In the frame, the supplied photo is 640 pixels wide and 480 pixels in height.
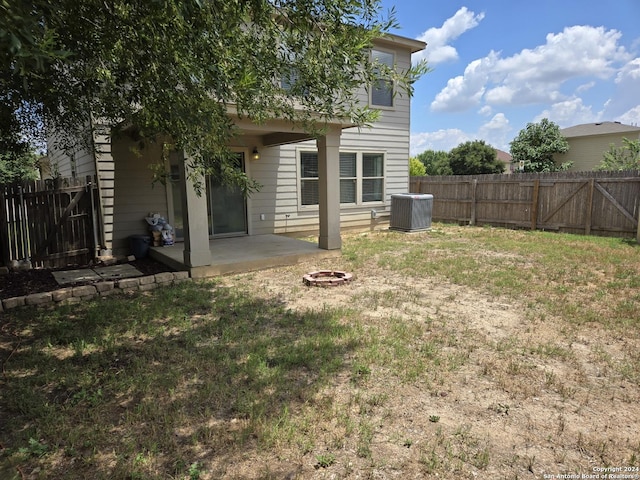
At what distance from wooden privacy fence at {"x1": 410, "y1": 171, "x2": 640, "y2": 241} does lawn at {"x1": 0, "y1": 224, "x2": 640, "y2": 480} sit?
17.7 ft

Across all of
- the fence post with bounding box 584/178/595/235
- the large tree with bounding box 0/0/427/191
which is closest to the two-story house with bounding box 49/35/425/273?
the large tree with bounding box 0/0/427/191

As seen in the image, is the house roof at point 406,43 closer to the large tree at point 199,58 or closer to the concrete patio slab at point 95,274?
the large tree at point 199,58

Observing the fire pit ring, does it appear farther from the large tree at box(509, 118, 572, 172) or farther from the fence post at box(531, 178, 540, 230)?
the large tree at box(509, 118, 572, 172)

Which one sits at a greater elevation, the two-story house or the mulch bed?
the two-story house

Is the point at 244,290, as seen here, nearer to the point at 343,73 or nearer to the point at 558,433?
the point at 343,73

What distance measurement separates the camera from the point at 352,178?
10.7 metres

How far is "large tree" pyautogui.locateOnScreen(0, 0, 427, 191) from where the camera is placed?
2.54m

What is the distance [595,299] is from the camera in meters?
5.02

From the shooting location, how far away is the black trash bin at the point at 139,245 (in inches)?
302

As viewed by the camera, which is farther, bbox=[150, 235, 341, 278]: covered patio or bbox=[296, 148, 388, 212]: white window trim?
bbox=[296, 148, 388, 212]: white window trim

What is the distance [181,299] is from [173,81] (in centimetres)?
316

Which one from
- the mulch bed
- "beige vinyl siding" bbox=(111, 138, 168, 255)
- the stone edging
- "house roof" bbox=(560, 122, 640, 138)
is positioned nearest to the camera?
the stone edging

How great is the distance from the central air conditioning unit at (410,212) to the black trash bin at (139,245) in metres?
6.63

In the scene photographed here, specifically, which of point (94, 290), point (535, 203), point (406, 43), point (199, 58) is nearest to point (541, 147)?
point (535, 203)
